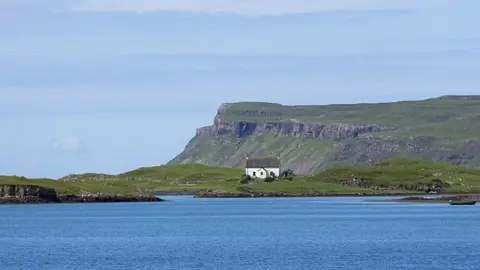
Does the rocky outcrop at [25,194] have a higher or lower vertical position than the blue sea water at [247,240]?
higher

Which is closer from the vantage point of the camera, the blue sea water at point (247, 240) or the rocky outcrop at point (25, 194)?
the blue sea water at point (247, 240)

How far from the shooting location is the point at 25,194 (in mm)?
195875

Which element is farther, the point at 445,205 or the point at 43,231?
the point at 445,205

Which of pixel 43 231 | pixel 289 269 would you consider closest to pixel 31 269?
pixel 289 269

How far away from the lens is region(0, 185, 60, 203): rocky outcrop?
638ft

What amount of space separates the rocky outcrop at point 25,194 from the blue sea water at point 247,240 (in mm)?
22885

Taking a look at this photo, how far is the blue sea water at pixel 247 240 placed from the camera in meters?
86.3

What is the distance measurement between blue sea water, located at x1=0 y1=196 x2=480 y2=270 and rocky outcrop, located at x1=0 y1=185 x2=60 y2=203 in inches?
901

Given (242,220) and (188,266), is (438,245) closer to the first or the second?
(188,266)

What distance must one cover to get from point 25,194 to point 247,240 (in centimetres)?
9418

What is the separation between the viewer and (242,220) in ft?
484

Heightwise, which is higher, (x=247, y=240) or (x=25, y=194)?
(x=25, y=194)

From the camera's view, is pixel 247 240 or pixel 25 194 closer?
pixel 247 240

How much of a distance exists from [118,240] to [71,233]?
14.6m
